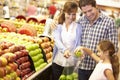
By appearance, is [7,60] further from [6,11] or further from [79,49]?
[6,11]

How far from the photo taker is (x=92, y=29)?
3.70m

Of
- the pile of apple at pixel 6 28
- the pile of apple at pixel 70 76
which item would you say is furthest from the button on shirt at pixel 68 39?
the pile of apple at pixel 6 28

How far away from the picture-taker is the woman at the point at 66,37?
3.74 metres

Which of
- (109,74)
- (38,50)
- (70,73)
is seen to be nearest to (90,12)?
(109,74)

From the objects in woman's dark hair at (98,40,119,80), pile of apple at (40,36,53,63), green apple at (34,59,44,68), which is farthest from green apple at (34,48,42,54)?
woman's dark hair at (98,40,119,80)

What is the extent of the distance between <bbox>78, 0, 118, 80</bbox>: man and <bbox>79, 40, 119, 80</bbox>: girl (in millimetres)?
127

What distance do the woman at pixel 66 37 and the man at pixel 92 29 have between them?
0.10 meters

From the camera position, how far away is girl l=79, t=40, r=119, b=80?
3479 mm

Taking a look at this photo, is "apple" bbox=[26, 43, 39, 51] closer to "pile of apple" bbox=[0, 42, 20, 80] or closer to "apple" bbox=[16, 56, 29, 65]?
"apple" bbox=[16, 56, 29, 65]

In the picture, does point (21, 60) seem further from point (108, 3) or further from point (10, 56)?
point (108, 3)

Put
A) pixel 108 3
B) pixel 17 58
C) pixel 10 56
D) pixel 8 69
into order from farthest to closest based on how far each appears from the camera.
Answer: pixel 108 3 → pixel 17 58 → pixel 10 56 → pixel 8 69

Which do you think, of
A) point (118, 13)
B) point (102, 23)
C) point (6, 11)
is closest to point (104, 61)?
point (102, 23)

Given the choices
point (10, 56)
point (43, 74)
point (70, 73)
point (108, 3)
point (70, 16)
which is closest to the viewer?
point (10, 56)

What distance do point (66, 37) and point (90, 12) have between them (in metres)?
0.51
